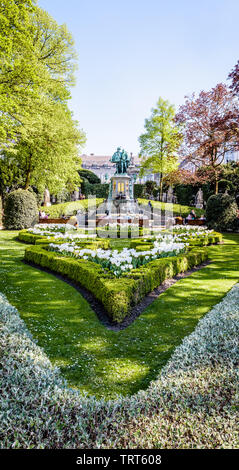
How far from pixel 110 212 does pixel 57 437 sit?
2399cm

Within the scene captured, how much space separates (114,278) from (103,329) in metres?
1.38

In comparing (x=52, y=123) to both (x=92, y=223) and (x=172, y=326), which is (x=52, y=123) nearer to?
(x=92, y=223)

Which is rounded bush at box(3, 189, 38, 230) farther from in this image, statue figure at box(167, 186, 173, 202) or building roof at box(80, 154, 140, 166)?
building roof at box(80, 154, 140, 166)

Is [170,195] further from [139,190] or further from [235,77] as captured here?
[235,77]

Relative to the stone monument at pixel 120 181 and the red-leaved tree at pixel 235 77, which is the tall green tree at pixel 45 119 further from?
the red-leaved tree at pixel 235 77

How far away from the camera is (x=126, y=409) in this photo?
2.39 m

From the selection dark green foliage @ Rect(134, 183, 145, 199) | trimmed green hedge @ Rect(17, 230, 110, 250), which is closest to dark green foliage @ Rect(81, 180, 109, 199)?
dark green foliage @ Rect(134, 183, 145, 199)

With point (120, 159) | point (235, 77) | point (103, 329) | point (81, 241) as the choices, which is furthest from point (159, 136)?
point (103, 329)

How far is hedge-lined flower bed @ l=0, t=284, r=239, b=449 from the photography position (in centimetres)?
203

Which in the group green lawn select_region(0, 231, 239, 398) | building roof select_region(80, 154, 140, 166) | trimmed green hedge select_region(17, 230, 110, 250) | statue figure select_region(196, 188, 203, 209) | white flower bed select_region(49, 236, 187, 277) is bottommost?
green lawn select_region(0, 231, 239, 398)

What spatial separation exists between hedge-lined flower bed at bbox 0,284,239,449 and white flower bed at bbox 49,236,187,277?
3245 mm

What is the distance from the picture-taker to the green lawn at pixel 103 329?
3383 mm

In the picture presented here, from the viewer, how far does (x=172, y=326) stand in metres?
4.78

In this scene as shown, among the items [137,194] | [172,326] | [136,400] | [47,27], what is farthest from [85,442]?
[137,194]
